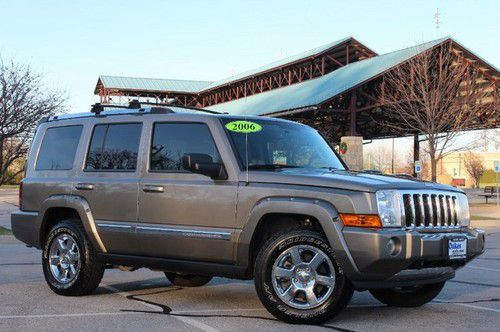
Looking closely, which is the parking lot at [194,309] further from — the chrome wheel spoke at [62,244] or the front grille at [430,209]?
the front grille at [430,209]

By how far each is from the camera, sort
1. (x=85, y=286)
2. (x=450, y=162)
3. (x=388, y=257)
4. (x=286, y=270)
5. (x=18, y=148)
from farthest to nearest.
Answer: (x=450, y=162) < (x=18, y=148) < (x=85, y=286) < (x=286, y=270) < (x=388, y=257)

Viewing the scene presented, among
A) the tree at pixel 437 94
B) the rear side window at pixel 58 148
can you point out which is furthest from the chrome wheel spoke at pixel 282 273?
the tree at pixel 437 94

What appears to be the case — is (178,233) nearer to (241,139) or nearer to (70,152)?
(241,139)

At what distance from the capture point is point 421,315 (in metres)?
6.41

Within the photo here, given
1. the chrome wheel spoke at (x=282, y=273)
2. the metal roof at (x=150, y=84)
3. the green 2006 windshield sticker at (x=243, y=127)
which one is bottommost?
the chrome wheel spoke at (x=282, y=273)

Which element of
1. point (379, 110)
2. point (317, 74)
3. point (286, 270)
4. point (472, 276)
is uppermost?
point (317, 74)

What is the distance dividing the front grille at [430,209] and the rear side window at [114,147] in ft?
9.47

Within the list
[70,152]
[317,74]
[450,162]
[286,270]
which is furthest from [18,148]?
[450,162]

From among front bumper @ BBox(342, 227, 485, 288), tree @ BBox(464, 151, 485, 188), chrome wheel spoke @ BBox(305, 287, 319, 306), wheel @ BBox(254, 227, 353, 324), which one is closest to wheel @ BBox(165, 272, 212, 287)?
wheel @ BBox(254, 227, 353, 324)

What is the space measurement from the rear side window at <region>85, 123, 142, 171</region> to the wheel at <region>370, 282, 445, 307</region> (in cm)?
299

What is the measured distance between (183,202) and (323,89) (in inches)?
1157

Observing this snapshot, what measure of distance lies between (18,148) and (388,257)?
12.9 m

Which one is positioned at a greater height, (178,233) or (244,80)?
(244,80)

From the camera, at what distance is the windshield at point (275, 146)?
6457mm
